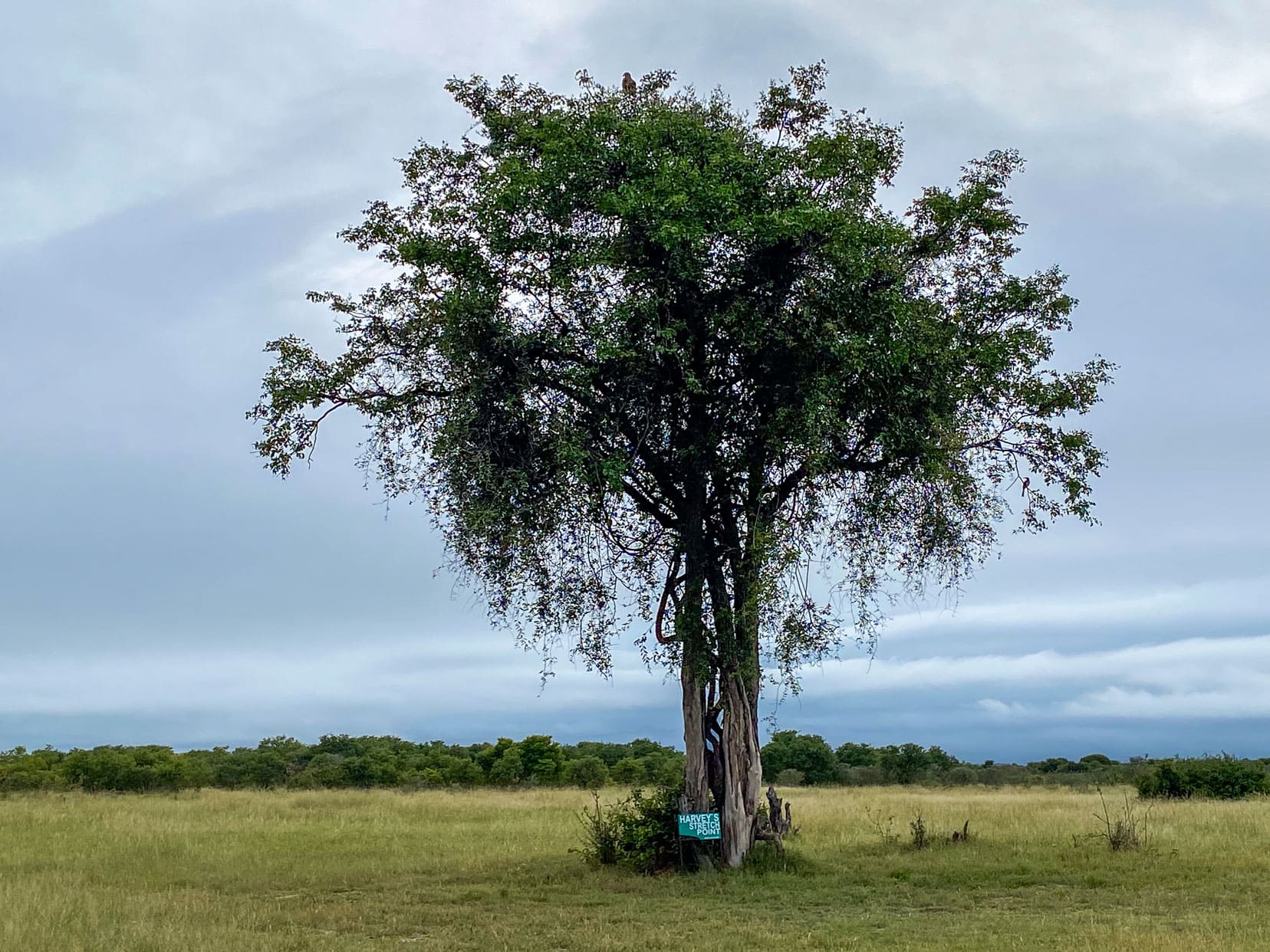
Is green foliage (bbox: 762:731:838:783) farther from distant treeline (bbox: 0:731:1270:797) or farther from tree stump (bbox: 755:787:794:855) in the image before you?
tree stump (bbox: 755:787:794:855)

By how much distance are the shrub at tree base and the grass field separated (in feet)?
30.6

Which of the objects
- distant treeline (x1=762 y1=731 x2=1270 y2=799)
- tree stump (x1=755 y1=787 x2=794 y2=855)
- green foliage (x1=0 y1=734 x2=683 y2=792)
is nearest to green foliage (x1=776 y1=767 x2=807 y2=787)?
distant treeline (x1=762 y1=731 x2=1270 y2=799)

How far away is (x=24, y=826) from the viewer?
27891 mm

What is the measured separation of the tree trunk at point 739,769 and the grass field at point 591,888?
56 centimetres

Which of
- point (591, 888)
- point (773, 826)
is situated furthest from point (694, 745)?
point (591, 888)

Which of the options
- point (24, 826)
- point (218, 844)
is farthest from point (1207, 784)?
point (24, 826)

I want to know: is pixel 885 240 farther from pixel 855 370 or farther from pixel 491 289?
pixel 491 289

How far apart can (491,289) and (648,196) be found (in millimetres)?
3103

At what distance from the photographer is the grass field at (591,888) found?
13.3 m

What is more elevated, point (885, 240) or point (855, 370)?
point (885, 240)

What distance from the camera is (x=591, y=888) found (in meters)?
17.7

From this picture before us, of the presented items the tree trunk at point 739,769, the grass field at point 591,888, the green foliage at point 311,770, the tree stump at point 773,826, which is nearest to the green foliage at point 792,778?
the green foliage at point 311,770

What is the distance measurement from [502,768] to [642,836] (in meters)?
34.8

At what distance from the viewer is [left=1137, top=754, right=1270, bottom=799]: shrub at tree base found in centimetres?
3741
